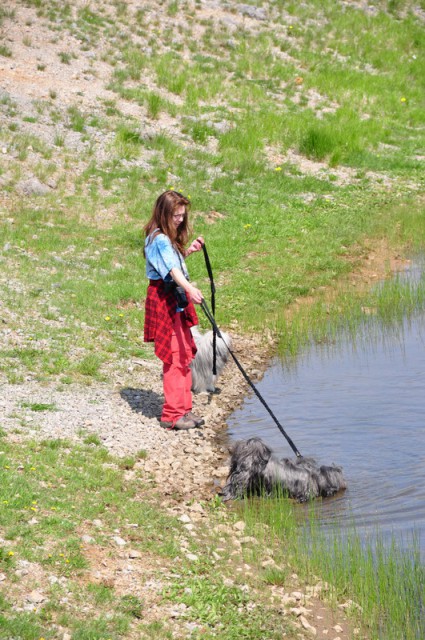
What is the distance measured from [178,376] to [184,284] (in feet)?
3.19

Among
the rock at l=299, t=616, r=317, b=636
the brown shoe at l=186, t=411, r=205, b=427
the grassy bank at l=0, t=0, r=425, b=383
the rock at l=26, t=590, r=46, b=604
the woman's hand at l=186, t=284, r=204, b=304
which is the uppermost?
the woman's hand at l=186, t=284, r=204, b=304

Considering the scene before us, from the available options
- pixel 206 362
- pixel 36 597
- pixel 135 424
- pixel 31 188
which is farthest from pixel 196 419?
pixel 31 188

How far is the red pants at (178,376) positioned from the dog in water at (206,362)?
1.00m

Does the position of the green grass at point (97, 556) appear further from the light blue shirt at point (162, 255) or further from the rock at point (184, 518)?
the light blue shirt at point (162, 255)

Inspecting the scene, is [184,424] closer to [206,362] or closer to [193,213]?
[206,362]

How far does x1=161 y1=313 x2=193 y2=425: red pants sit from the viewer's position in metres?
8.56

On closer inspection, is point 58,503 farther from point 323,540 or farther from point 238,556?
point 323,540

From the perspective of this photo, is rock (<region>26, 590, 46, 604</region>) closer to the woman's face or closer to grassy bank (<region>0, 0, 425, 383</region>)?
the woman's face

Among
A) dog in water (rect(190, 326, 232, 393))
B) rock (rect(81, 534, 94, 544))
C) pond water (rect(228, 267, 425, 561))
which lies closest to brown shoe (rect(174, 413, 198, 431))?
pond water (rect(228, 267, 425, 561))

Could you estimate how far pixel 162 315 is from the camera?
8.45m

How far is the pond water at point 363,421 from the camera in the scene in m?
7.48

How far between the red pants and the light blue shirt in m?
0.48

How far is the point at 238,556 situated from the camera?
6.58 metres

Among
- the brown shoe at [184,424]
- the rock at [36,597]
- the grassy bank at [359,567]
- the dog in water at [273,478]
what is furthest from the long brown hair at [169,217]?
the rock at [36,597]
